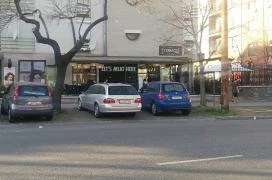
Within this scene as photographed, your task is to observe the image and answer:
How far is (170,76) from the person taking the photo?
137 ft

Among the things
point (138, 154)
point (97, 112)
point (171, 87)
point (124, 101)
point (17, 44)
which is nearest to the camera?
point (138, 154)

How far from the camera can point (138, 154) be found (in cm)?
1145

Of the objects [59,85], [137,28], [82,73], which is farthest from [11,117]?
[137,28]

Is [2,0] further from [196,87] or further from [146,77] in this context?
[196,87]

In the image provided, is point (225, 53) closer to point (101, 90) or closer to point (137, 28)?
point (101, 90)

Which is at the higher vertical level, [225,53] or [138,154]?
[225,53]

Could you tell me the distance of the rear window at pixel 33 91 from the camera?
A: 21.1 metres

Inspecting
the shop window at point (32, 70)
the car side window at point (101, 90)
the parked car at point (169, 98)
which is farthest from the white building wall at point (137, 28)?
the car side window at point (101, 90)

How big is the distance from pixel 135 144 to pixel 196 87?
2762 cm

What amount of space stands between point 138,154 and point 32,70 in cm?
2689

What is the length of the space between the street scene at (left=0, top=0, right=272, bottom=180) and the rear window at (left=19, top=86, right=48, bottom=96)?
4cm

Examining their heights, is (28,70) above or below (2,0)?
below

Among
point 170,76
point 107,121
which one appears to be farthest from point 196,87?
point 107,121

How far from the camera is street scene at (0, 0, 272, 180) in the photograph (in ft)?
33.8
